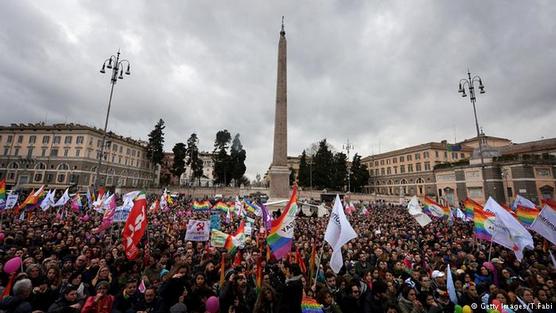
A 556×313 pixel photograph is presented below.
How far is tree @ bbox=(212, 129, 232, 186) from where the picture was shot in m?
49.9

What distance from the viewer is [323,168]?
5041 centimetres

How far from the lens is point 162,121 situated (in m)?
49.0

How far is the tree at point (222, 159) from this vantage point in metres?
49.9

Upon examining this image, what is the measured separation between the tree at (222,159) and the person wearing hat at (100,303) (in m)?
45.4

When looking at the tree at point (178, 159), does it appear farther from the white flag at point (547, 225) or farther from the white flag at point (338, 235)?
the white flag at point (547, 225)

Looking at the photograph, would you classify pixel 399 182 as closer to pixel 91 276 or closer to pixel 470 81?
pixel 470 81

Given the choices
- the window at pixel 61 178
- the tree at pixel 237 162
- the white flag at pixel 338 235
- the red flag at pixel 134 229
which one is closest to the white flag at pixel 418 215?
the white flag at pixel 338 235

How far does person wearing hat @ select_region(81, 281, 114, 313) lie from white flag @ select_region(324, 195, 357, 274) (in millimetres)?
3475

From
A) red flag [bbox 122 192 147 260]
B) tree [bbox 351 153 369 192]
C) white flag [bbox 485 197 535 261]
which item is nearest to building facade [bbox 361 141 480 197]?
tree [bbox 351 153 369 192]

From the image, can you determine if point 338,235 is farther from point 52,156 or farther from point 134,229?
point 52,156

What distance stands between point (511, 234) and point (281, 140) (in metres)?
16.6

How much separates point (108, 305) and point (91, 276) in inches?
62.4

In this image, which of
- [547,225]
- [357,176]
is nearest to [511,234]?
[547,225]

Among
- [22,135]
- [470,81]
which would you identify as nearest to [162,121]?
[22,135]
